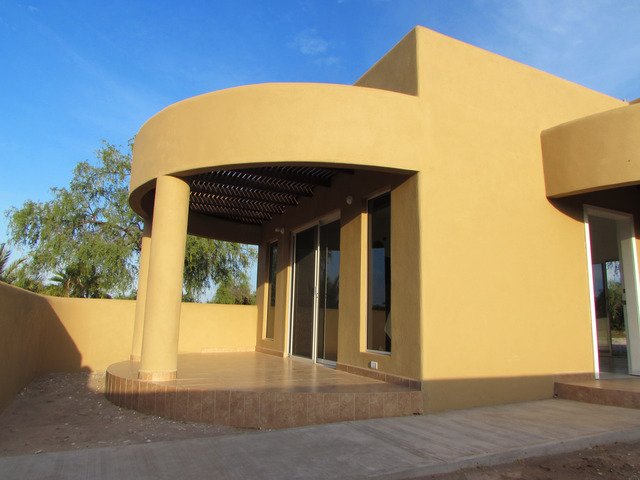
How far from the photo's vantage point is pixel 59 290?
70.8ft

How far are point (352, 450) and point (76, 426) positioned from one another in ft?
11.0

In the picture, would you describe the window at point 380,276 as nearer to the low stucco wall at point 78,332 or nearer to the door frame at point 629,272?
the door frame at point 629,272

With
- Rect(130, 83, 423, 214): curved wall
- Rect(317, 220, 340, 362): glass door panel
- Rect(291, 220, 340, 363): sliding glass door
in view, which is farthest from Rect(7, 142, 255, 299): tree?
Rect(130, 83, 423, 214): curved wall

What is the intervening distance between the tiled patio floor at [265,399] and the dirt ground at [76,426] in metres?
0.16

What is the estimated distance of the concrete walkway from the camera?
3.56 m

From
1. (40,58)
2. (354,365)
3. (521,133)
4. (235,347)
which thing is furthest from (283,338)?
(40,58)

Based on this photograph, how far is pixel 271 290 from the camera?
11.3 m

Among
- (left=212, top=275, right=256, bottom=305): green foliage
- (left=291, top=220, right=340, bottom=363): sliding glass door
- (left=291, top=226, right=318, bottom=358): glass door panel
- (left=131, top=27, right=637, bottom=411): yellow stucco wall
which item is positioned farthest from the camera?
(left=212, top=275, right=256, bottom=305): green foliage

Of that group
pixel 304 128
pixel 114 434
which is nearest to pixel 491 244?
pixel 304 128

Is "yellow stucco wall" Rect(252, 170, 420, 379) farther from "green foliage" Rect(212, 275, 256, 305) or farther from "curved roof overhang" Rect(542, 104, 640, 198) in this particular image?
"green foliage" Rect(212, 275, 256, 305)

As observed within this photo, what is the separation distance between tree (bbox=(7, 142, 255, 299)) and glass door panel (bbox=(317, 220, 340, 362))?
37.6 feet

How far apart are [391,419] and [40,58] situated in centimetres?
1059

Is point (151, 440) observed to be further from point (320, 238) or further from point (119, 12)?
point (119, 12)

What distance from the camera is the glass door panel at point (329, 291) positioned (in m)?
8.16
